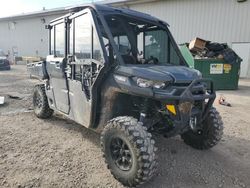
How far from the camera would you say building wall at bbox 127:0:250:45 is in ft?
50.0

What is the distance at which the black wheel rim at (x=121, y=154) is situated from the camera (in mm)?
3316

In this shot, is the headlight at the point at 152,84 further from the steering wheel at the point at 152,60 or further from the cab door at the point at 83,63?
the steering wheel at the point at 152,60

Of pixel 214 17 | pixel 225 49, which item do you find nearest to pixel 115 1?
pixel 214 17

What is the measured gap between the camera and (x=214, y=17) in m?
16.0

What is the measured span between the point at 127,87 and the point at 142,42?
1.68m

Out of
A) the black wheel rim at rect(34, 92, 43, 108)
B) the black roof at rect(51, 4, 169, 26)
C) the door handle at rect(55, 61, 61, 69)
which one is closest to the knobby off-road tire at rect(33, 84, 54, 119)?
the black wheel rim at rect(34, 92, 43, 108)

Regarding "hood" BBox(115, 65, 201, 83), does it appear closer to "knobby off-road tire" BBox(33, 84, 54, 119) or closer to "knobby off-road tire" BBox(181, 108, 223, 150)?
"knobby off-road tire" BBox(181, 108, 223, 150)

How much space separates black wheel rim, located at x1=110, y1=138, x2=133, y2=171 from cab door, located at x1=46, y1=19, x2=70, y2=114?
157 centimetres

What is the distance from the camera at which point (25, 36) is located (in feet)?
98.9

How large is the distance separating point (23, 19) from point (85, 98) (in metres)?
29.6

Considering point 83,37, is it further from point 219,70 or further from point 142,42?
point 219,70

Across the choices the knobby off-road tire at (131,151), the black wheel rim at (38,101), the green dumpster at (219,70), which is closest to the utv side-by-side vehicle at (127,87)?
the knobby off-road tire at (131,151)

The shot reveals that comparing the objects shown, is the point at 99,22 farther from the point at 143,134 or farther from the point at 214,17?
the point at 214,17

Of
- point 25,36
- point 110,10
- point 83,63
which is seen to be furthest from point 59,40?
point 25,36
